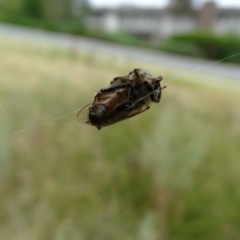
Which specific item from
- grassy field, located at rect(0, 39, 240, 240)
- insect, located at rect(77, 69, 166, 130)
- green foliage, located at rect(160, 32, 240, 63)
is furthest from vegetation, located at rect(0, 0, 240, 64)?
insect, located at rect(77, 69, 166, 130)

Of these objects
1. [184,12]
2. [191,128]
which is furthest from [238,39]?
[191,128]

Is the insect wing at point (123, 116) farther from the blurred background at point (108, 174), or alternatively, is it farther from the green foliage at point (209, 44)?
the green foliage at point (209, 44)

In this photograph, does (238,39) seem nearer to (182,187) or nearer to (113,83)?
(182,187)

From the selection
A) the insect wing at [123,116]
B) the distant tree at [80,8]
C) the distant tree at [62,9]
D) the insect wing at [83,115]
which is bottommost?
the insect wing at [123,116]

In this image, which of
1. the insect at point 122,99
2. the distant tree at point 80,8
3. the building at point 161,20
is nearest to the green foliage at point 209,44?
the building at point 161,20

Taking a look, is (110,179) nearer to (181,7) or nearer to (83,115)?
(83,115)

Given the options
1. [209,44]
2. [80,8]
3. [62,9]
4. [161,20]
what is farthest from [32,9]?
[161,20]
